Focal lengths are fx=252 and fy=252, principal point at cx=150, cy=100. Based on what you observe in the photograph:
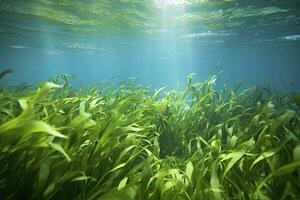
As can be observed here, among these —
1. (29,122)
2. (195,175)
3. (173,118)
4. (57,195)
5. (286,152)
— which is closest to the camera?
(29,122)

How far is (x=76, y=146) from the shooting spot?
9.95 feet

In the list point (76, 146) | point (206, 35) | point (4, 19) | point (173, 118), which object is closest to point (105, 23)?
point (4, 19)

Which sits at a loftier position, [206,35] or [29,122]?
[29,122]

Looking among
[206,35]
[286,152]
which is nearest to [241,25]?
[206,35]

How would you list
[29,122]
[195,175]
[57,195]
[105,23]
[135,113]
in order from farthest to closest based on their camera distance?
[105,23] → [135,113] → [195,175] → [57,195] → [29,122]

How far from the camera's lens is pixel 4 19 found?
65.2ft

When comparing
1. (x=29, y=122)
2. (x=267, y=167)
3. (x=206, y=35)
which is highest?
(x=29, y=122)

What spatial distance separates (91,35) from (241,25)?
15.3 meters

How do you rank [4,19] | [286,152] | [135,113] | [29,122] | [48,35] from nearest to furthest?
1. [29,122]
2. [286,152]
3. [135,113]
4. [4,19]
5. [48,35]

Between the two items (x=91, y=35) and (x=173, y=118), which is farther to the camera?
(x=91, y=35)

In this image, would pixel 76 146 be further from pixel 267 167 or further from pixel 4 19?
pixel 4 19

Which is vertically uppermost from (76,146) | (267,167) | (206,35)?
(76,146)

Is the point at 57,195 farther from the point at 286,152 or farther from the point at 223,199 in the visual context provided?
the point at 286,152

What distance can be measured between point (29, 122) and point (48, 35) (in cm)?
2753
